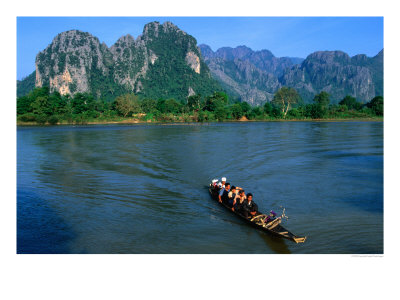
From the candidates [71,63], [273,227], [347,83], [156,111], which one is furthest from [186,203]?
[347,83]

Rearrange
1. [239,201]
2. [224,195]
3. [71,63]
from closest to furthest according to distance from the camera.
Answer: [239,201] < [224,195] < [71,63]

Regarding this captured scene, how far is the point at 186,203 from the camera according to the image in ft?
36.0

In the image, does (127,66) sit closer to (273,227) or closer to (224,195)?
(224,195)

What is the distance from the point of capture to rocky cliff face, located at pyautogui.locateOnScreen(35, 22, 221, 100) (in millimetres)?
114062

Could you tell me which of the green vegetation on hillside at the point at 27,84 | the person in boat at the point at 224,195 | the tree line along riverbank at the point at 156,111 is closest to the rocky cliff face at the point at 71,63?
the green vegetation on hillside at the point at 27,84

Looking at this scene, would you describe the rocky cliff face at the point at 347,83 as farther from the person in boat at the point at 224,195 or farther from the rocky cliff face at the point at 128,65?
the person in boat at the point at 224,195

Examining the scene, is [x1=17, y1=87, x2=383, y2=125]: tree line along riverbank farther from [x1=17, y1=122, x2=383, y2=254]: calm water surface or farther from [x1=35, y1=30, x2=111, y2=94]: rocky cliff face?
[x1=17, y1=122, x2=383, y2=254]: calm water surface

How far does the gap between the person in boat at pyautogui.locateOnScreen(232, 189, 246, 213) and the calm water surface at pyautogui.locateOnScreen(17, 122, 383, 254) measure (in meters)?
0.31

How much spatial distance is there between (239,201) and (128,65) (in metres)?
124

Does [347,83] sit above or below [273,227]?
above

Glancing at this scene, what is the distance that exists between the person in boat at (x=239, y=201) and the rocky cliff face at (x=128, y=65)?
111 metres

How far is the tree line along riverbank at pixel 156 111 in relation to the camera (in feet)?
198

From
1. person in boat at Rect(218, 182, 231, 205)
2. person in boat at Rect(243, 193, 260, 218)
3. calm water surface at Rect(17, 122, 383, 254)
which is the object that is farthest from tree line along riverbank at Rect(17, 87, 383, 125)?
person in boat at Rect(243, 193, 260, 218)
